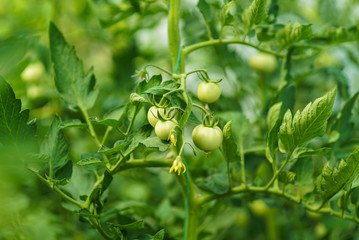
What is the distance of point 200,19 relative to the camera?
1028mm

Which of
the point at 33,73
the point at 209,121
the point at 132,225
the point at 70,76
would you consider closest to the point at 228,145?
the point at 209,121

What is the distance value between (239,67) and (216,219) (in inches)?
13.9

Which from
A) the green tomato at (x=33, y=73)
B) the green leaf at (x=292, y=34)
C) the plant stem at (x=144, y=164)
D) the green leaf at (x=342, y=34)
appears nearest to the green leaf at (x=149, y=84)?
the plant stem at (x=144, y=164)

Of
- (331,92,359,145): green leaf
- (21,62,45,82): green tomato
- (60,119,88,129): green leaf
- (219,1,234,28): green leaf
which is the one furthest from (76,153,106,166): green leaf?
(21,62,45,82): green tomato

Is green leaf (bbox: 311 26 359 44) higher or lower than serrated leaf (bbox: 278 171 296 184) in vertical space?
higher

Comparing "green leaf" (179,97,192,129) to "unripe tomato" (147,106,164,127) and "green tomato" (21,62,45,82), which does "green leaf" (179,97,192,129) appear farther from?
"green tomato" (21,62,45,82)

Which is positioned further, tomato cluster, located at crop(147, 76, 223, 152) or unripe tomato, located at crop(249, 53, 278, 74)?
unripe tomato, located at crop(249, 53, 278, 74)

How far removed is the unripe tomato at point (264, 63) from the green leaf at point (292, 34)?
398mm

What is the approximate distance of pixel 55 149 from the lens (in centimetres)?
60

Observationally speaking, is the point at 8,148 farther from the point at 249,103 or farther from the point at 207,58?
the point at 207,58

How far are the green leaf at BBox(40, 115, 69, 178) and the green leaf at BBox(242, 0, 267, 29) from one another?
1.00ft

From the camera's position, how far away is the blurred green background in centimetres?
81

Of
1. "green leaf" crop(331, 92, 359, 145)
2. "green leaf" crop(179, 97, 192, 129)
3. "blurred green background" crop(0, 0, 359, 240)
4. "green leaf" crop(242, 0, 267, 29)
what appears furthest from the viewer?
"blurred green background" crop(0, 0, 359, 240)

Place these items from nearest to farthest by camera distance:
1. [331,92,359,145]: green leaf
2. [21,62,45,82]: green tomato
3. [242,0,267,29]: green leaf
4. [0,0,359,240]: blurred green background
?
[242,0,267,29]: green leaf, [331,92,359,145]: green leaf, [0,0,359,240]: blurred green background, [21,62,45,82]: green tomato
